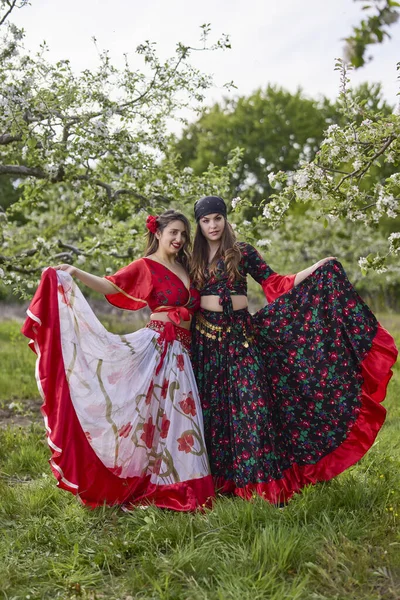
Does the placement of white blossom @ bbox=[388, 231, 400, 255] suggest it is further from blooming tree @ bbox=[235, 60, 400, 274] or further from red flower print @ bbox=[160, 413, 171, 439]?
red flower print @ bbox=[160, 413, 171, 439]

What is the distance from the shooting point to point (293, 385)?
151 inches

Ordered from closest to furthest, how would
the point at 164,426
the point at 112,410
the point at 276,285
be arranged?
the point at 112,410 < the point at 164,426 < the point at 276,285

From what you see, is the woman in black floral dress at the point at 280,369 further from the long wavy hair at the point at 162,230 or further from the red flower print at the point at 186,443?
the red flower print at the point at 186,443

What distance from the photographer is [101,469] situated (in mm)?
3561

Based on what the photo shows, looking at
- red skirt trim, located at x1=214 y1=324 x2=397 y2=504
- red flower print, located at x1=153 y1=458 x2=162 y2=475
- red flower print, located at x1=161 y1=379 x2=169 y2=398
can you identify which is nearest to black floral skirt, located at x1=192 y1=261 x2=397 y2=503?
red skirt trim, located at x1=214 y1=324 x2=397 y2=504

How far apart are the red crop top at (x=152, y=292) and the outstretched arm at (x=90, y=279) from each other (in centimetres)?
6

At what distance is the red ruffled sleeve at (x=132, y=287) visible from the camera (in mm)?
3807

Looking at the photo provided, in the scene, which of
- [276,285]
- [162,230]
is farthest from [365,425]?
[162,230]

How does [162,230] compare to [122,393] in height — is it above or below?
above

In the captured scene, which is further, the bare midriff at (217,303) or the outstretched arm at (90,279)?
the bare midriff at (217,303)

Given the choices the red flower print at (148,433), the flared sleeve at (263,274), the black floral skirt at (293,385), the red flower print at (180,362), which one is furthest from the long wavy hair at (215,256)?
the red flower print at (148,433)

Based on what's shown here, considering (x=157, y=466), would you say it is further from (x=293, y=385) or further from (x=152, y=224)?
(x=152, y=224)

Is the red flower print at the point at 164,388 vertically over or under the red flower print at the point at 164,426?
over

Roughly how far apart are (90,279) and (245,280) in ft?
3.08
